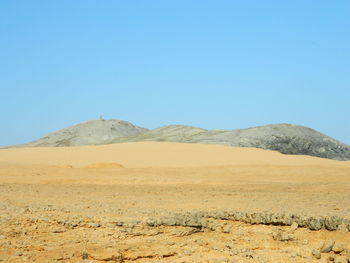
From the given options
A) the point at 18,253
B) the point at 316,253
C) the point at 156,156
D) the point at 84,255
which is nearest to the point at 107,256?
the point at 84,255

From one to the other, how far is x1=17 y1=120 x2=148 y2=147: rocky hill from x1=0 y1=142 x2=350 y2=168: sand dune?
26.3 meters

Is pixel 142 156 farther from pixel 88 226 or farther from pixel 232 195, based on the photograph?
pixel 88 226

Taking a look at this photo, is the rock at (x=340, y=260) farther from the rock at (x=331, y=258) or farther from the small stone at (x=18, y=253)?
the small stone at (x=18, y=253)

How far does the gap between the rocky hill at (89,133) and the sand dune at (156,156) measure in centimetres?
2631

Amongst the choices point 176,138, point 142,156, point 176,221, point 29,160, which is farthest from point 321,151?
point 176,221

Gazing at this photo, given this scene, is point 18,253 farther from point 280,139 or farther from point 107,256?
point 280,139

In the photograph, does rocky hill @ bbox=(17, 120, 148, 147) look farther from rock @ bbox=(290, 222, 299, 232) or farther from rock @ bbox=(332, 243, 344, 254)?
rock @ bbox=(332, 243, 344, 254)

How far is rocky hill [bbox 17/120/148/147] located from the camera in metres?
51.2

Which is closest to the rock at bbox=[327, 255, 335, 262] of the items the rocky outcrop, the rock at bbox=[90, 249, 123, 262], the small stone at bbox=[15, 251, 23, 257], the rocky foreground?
the rocky foreground

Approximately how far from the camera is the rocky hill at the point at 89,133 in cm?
5119

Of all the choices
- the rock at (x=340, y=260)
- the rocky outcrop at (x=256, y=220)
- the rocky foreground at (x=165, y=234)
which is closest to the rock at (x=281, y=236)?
the rocky foreground at (x=165, y=234)

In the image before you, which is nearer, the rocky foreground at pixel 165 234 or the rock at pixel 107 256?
the rock at pixel 107 256

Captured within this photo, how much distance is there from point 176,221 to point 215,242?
25.9 inches

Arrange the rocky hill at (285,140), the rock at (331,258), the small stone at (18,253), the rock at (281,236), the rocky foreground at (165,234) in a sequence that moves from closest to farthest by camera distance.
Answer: the small stone at (18,253), the rocky foreground at (165,234), the rock at (331,258), the rock at (281,236), the rocky hill at (285,140)
